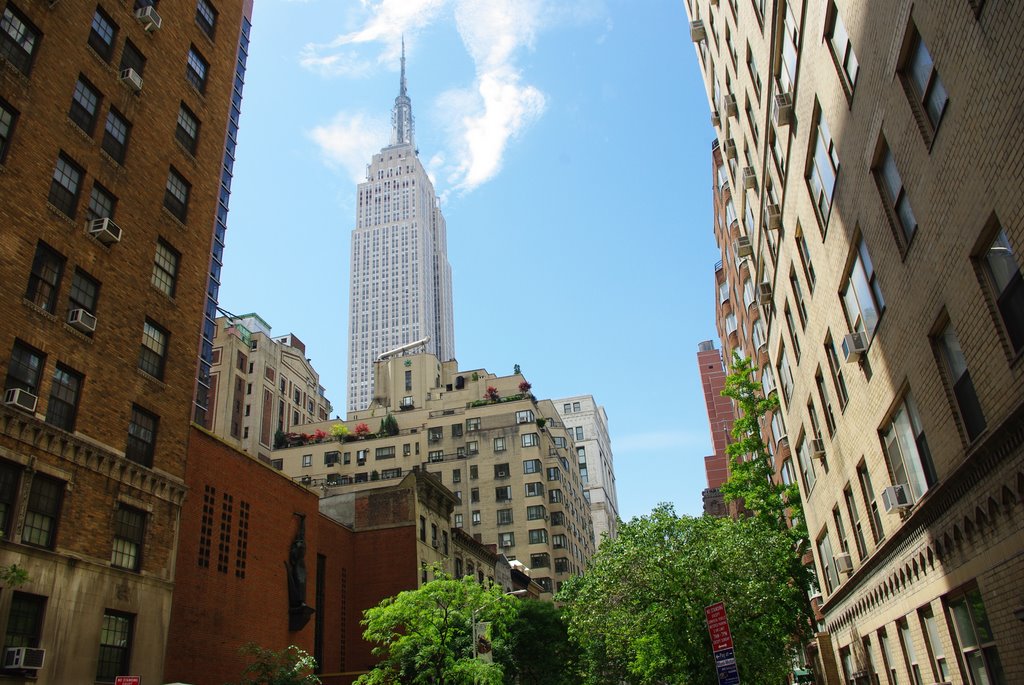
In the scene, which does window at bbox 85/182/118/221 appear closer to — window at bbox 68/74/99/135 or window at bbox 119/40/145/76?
window at bbox 68/74/99/135

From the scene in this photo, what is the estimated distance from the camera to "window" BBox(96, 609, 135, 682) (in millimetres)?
23391

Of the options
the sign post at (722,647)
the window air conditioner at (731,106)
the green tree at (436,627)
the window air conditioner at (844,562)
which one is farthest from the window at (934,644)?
the window air conditioner at (731,106)

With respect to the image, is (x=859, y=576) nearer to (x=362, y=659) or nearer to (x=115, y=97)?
(x=115, y=97)

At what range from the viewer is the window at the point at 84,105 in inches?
1030

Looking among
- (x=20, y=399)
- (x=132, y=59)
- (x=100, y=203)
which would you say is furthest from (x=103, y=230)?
(x=132, y=59)

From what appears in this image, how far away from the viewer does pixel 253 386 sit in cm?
10112

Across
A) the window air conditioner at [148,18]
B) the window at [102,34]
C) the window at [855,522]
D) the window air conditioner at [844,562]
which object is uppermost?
the window air conditioner at [148,18]

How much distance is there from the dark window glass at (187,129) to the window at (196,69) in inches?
56.7

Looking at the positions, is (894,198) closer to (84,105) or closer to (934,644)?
Result: (934,644)

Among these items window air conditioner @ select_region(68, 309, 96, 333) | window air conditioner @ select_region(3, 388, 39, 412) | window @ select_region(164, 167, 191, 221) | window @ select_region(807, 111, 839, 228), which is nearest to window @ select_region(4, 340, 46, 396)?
window air conditioner @ select_region(3, 388, 39, 412)

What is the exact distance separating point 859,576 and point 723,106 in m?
23.5

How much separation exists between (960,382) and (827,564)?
62.5 ft

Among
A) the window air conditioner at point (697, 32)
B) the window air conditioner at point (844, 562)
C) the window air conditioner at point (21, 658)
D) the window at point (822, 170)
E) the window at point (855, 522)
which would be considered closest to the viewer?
the window air conditioner at point (21, 658)

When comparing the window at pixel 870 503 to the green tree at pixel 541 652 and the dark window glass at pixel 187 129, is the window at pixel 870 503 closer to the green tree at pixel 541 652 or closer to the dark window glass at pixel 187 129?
the dark window glass at pixel 187 129
